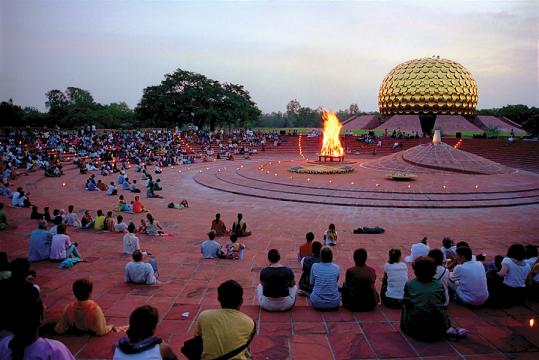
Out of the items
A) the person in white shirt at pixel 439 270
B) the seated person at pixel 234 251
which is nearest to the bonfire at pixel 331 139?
the seated person at pixel 234 251

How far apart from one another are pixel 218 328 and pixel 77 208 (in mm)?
14531

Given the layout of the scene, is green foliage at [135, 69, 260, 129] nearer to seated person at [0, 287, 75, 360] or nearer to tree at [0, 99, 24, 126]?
tree at [0, 99, 24, 126]

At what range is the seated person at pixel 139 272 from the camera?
669cm

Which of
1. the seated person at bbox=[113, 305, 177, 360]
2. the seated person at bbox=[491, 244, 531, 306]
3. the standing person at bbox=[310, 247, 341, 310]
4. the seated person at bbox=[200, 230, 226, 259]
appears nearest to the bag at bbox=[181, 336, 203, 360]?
the seated person at bbox=[113, 305, 177, 360]

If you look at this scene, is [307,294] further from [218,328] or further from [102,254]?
[102,254]

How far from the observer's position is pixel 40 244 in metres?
8.28

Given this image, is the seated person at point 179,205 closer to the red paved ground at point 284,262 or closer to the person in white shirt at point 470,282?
the red paved ground at point 284,262

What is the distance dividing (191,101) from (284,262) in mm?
49390

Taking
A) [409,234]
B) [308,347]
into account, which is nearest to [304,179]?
[409,234]

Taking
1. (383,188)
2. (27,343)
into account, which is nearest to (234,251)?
(27,343)

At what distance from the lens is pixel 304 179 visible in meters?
22.2

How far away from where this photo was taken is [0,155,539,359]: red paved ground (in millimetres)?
4320

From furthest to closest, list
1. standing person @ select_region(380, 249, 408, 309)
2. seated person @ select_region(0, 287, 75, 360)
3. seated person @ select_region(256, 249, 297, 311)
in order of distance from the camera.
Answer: standing person @ select_region(380, 249, 408, 309)
seated person @ select_region(256, 249, 297, 311)
seated person @ select_region(0, 287, 75, 360)

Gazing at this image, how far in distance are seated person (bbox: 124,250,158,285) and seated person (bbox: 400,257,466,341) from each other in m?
4.38
